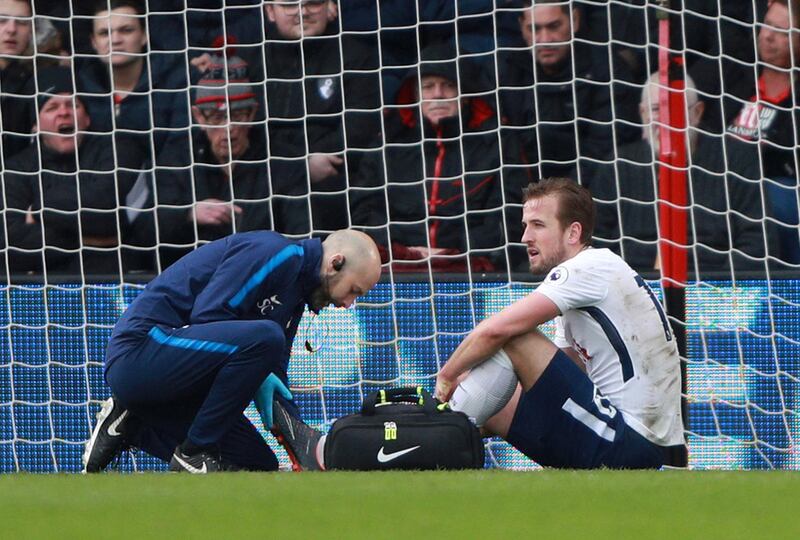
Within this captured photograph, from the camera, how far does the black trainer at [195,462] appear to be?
14.7ft

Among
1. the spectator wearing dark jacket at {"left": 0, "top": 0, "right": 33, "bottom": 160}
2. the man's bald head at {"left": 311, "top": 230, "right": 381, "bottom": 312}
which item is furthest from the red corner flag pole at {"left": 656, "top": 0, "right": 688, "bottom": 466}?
the spectator wearing dark jacket at {"left": 0, "top": 0, "right": 33, "bottom": 160}

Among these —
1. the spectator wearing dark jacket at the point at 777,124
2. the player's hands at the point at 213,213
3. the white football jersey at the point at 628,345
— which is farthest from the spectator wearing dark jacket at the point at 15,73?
the spectator wearing dark jacket at the point at 777,124

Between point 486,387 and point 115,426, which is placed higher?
point 486,387

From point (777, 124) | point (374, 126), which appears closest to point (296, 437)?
point (374, 126)

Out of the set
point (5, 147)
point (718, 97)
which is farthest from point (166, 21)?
point (718, 97)

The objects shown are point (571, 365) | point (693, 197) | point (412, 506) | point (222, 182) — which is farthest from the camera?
point (222, 182)

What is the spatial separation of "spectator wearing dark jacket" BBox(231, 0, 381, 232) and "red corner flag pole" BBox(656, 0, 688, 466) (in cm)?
136

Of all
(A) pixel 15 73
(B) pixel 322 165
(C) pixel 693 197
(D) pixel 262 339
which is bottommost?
(D) pixel 262 339

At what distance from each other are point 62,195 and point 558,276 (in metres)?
2.86

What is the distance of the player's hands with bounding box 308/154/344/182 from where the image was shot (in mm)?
6453

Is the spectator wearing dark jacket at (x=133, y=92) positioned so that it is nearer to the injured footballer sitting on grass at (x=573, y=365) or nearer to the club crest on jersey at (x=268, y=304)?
the club crest on jersey at (x=268, y=304)

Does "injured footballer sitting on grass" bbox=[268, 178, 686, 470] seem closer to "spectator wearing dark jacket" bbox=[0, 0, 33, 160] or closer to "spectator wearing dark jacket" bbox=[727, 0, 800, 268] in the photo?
"spectator wearing dark jacket" bbox=[727, 0, 800, 268]

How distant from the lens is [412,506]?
10.2 feet

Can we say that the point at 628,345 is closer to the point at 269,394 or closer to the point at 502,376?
the point at 502,376
